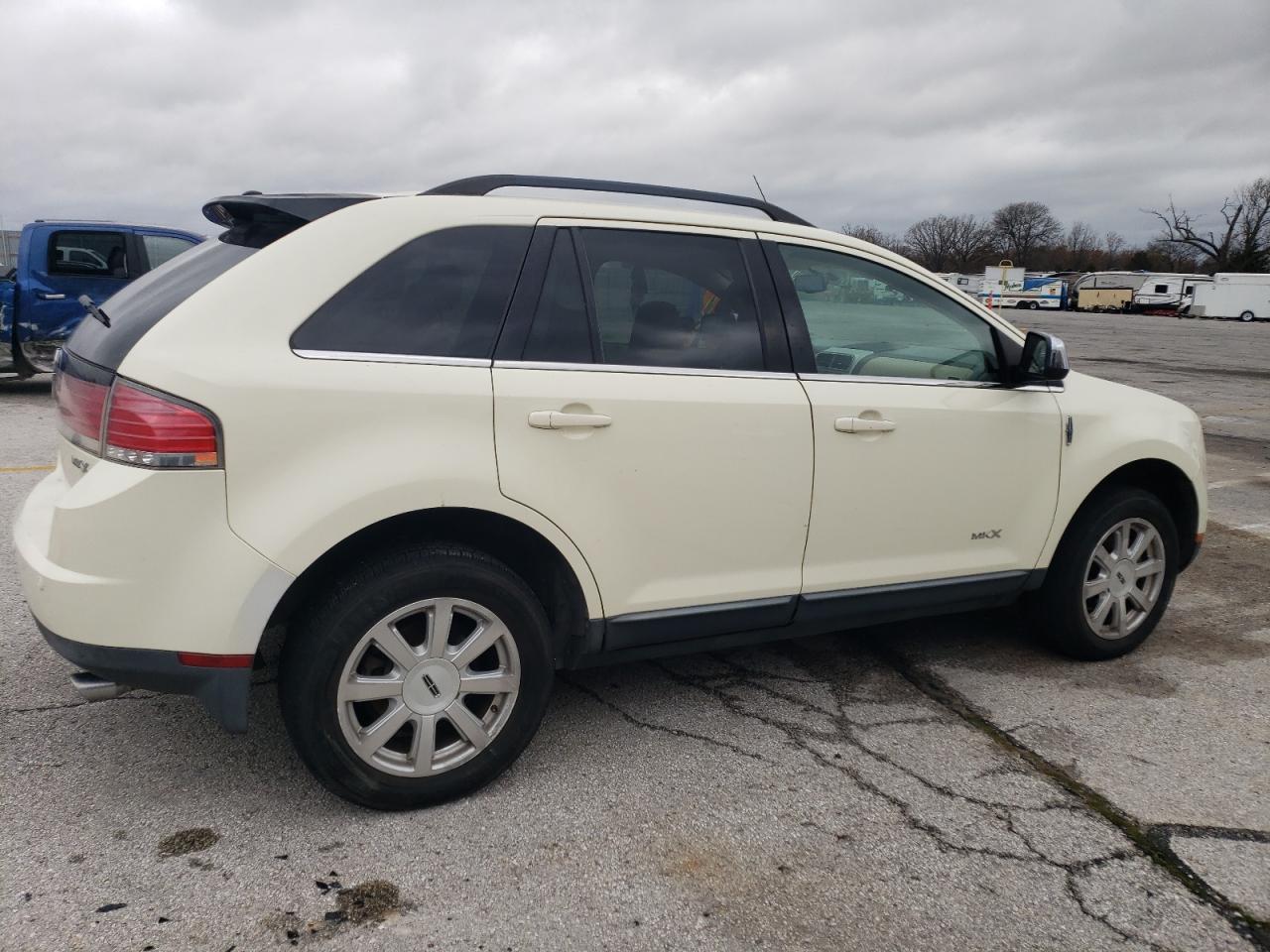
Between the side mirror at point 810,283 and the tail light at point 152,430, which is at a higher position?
the side mirror at point 810,283

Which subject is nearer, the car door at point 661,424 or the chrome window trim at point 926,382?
the car door at point 661,424

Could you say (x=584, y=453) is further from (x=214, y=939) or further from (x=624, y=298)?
(x=214, y=939)

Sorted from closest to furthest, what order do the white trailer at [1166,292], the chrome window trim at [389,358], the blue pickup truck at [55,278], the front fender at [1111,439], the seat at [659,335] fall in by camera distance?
the chrome window trim at [389,358], the seat at [659,335], the front fender at [1111,439], the blue pickup truck at [55,278], the white trailer at [1166,292]

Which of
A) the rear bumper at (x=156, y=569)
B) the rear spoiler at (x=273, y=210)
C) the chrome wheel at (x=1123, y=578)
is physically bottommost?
the chrome wheel at (x=1123, y=578)

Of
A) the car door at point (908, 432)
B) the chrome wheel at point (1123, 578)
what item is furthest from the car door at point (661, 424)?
the chrome wheel at point (1123, 578)

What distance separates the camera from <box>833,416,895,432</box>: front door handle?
344 centimetres

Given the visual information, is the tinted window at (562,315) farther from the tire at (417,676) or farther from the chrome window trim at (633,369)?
the tire at (417,676)

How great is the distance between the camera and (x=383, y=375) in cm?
277

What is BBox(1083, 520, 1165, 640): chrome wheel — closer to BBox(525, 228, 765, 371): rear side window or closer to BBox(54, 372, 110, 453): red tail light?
BBox(525, 228, 765, 371): rear side window

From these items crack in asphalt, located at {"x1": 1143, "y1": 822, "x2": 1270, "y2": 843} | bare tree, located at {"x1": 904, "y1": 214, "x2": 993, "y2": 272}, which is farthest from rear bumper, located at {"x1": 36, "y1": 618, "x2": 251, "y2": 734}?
bare tree, located at {"x1": 904, "y1": 214, "x2": 993, "y2": 272}

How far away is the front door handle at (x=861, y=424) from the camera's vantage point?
135 inches

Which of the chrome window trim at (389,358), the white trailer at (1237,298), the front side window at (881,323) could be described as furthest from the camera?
the white trailer at (1237,298)

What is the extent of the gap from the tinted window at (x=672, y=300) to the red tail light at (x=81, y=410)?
4.55ft

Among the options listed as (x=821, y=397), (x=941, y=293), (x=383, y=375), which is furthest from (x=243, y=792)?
(x=941, y=293)
